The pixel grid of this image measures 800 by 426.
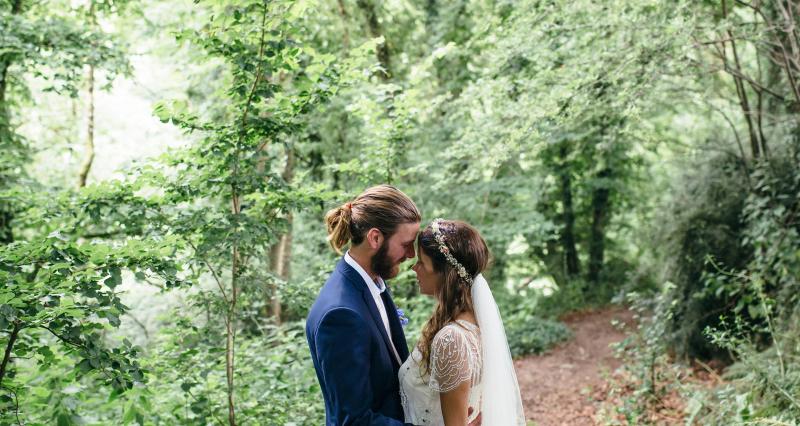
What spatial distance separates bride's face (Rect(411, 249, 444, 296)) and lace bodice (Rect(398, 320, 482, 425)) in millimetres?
201

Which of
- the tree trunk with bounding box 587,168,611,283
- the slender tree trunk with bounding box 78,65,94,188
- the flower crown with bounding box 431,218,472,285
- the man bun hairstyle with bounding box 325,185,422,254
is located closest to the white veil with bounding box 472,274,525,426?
the flower crown with bounding box 431,218,472,285

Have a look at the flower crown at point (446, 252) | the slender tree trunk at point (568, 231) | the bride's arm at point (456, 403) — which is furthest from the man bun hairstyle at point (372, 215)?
the slender tree trunk at point (568, 231)

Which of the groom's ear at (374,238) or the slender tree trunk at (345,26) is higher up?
the slender tree trunk at (345,26)

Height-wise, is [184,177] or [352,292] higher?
[184,177]

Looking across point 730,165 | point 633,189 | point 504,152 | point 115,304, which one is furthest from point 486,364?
point 633,189

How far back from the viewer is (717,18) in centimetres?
709

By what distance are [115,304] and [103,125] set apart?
13692 mm

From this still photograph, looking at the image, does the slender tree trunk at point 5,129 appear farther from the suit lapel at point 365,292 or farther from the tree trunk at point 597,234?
the tree trunk at point 597,234

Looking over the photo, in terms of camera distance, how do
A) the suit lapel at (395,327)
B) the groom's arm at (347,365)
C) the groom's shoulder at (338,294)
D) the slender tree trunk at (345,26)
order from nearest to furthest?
1. the groom's arm at (347,365)
2. the groom's shoulder at (338,294)
3. the suit lapel at (395,327)
4. the slender tree trunk at (345,26)

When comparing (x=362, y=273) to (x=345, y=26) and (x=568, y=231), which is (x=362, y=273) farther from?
(x=568, y=231)

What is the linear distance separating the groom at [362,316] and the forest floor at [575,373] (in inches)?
152

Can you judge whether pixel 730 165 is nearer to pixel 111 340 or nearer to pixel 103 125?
pixel 111 340

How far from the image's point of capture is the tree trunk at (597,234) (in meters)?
16.3

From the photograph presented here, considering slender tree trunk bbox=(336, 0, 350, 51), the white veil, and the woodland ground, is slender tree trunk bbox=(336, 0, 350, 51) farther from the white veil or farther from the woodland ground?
the white veil
